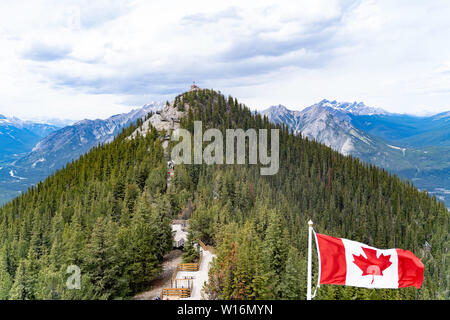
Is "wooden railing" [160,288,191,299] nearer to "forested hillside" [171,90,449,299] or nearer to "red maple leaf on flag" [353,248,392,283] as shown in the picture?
"forested hillside" [171,90,449,299]

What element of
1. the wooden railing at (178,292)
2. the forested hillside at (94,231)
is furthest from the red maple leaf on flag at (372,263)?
the forested hillside at (94,231)

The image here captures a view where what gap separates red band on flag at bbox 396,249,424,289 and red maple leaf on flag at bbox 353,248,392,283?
0.65 m

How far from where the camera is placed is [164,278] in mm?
44000

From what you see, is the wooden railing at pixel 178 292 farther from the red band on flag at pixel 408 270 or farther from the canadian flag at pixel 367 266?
the red band on flag at pixel 408 270

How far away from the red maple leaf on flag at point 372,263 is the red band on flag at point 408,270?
0.65m

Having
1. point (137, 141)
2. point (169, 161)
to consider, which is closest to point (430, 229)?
point (169, 161)

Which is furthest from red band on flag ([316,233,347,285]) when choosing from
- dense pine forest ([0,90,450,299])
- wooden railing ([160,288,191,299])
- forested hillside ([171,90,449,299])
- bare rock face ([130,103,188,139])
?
bare rock face ([130,103,188,139])

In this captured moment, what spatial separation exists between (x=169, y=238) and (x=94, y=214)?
29.1m

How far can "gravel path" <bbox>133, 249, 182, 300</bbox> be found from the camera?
38031 mm

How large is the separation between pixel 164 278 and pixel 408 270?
35.4 m

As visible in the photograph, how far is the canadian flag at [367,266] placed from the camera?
1529cm
